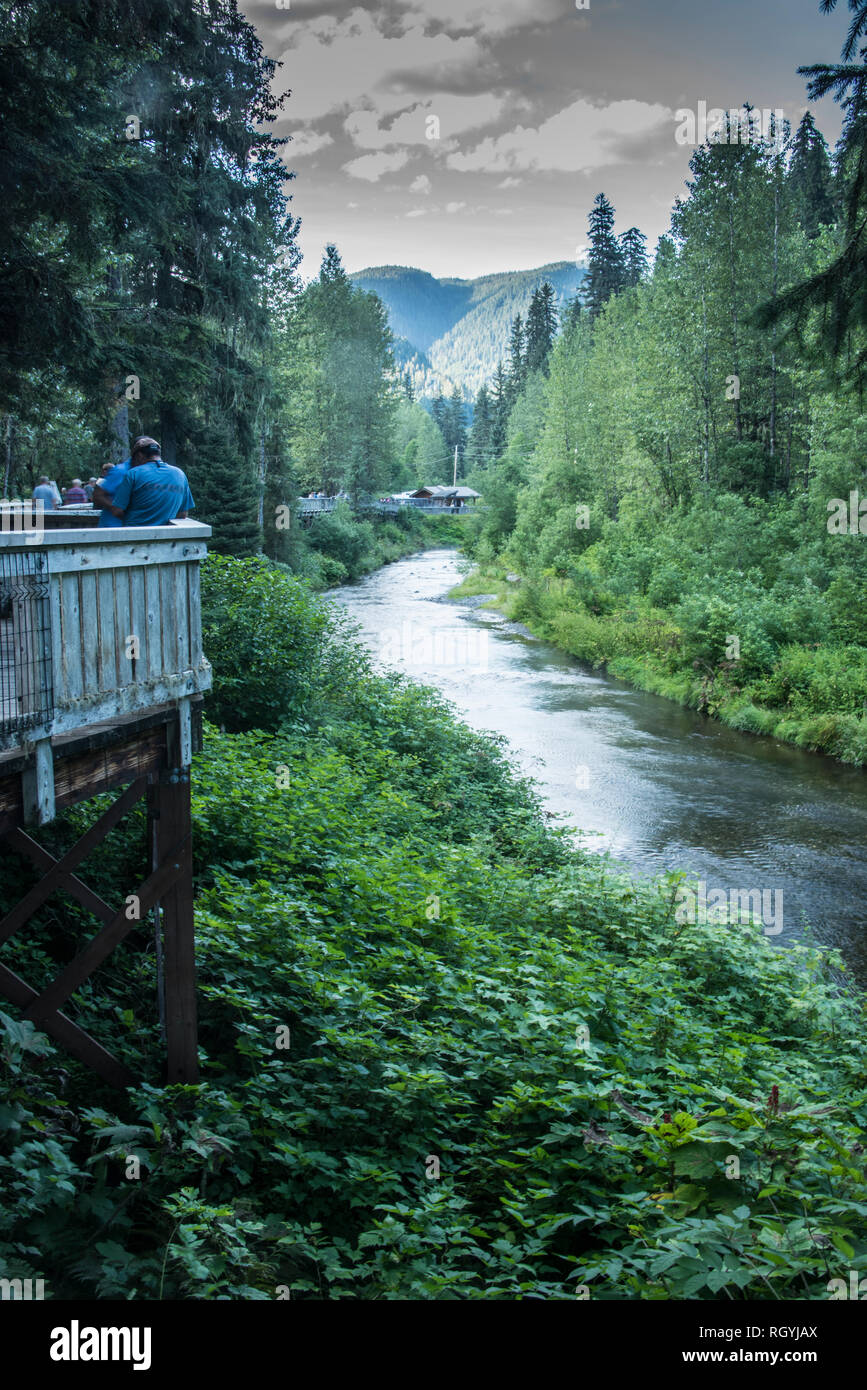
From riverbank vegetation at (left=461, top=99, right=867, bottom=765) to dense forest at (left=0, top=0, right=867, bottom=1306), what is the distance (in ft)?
0.63

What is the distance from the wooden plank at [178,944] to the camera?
611 cm

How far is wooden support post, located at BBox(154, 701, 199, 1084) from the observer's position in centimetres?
611

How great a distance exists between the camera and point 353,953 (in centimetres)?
732

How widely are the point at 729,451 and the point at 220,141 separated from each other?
20560 millimetres

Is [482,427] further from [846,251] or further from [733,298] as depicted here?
[846,251]

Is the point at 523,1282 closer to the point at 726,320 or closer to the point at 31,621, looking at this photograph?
the point at 31,621

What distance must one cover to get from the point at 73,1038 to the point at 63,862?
3.80 ft

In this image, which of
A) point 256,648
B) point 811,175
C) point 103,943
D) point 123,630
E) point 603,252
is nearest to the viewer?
point 123,630

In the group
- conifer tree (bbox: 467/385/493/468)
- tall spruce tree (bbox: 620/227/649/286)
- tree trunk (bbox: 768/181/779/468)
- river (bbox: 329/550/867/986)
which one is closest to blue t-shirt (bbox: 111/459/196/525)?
river (bbox: 329/550/867/986)

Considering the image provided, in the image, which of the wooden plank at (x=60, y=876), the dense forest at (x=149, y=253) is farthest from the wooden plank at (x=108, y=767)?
the dense forest at (x=149, y=253)

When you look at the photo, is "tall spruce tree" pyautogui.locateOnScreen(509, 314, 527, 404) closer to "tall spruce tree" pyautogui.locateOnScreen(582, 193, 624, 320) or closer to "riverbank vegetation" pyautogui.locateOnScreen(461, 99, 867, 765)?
"tall spruce tree" pyautogui.locateOnScreen(582, 193, 624, 320)

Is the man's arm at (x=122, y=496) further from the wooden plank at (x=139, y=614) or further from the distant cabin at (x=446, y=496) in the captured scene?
the distant cabin at (x=446, y=496)

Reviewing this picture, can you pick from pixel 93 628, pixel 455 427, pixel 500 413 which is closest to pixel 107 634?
pixel 93 628

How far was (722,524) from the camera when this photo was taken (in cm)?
3106
